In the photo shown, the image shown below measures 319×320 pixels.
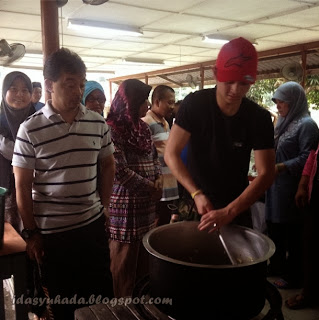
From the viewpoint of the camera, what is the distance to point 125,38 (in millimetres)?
6352

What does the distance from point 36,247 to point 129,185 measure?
73 cm

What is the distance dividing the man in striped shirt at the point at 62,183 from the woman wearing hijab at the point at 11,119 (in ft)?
2.44

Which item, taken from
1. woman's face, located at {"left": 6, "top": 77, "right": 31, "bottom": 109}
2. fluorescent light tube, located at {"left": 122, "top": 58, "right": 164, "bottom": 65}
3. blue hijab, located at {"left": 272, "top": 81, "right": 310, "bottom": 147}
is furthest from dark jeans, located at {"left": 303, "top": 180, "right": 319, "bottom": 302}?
fluorescent light tube, located at {"left": 122, "top": 58, "right": 164, "bottom": 65}

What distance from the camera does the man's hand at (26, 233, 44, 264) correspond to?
162 centimetres

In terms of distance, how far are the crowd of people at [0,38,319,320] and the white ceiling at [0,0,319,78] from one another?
A: 260 centimetres

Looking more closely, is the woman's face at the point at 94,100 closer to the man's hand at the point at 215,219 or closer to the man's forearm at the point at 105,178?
the man's forearm at the point at 105,178

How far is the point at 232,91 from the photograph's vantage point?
142 centimetres

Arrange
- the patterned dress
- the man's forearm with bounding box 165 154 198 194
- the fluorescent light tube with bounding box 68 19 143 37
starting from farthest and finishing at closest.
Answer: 1. the fluorescent light tube with bounding box 68 19 143 37
2. the patterned dress
3. the man's forearm with bounding box 165 154 198 194

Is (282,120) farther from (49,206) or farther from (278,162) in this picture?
(49,206)

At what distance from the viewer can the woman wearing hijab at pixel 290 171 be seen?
2654mm

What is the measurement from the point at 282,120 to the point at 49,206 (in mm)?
2002

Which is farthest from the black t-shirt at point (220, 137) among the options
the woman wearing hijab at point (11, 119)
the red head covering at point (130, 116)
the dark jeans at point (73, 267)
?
the woman wearing hijab at point (11, 119)

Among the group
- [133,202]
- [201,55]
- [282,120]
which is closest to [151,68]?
[201,55]

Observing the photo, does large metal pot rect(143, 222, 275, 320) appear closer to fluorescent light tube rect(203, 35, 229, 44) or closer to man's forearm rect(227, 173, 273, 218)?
man's forearm rect(227, 173, 273, 218)
